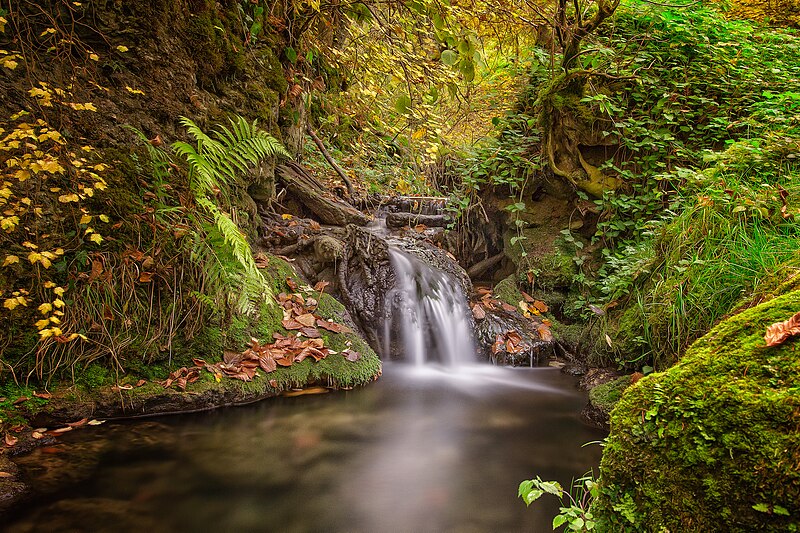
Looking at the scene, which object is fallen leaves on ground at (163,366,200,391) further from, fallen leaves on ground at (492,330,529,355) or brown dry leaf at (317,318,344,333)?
fallen leaves on ground at (492,330,529,355)

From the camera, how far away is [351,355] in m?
4.41

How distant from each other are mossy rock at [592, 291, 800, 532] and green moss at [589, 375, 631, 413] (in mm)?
2489

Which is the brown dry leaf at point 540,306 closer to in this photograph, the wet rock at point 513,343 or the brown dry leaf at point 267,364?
the wet rock at point 513,343

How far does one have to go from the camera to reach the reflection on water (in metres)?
2.27

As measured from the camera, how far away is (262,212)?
5.99 meters

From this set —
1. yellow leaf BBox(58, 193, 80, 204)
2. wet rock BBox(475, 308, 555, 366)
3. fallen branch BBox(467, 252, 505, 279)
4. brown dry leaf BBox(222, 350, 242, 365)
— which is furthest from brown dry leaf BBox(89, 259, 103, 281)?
fallen branch BBox(467, 252, 505, 279)

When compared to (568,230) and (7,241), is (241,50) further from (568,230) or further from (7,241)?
(568,230)

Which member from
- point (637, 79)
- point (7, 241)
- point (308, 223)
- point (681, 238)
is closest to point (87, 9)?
point (7, 241)

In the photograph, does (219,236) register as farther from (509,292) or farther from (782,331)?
(509,292)

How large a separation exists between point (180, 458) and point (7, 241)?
1.79 meters

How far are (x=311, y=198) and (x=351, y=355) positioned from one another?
3.21m

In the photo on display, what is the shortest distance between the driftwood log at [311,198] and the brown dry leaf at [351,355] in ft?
9.44

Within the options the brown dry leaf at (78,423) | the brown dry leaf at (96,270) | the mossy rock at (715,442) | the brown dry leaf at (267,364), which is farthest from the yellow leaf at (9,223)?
the mossy rock at (715,442)

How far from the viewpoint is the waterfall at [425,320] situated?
550 cm
